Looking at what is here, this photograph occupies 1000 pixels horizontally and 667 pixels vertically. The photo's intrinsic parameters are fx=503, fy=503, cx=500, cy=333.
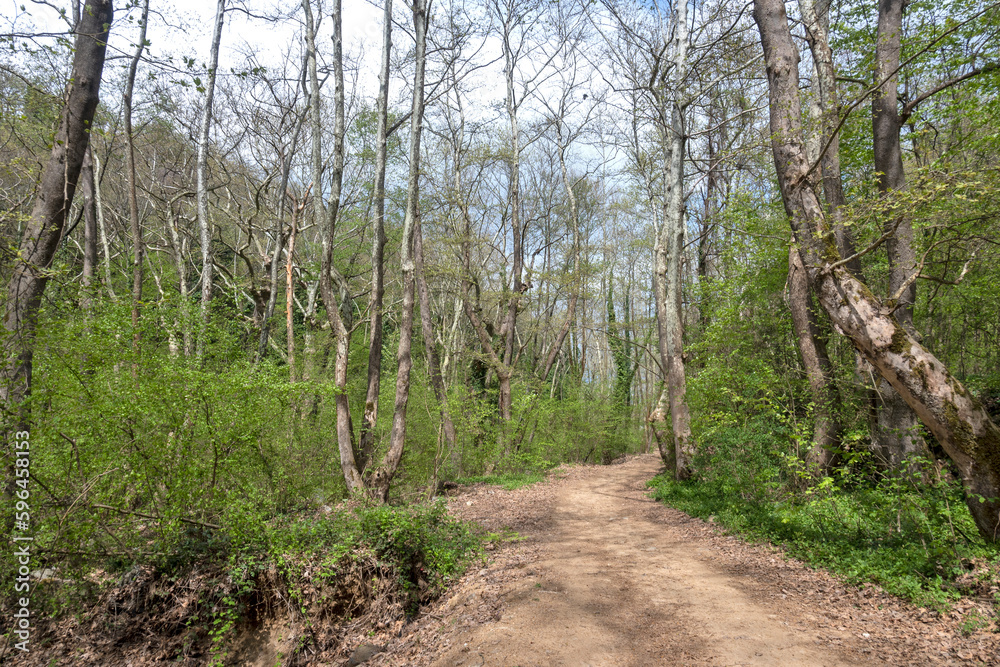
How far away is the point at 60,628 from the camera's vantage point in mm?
5449

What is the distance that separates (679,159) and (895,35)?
11.5 feet

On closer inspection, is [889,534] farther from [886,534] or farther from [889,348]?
[889,348]

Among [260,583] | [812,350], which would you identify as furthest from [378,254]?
[812,350]

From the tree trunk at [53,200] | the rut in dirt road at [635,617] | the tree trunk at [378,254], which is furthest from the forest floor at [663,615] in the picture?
the tree trunk at [53,200]

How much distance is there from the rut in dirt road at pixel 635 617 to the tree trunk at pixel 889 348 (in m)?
1.96

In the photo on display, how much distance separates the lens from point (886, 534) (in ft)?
17.1

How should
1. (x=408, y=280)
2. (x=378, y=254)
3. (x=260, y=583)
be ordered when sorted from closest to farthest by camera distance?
(x=260, y=583) → (x=378, y=254) → (x=408, y=280)

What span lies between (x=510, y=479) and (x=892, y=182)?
9.42 m

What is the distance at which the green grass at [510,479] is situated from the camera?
1185 cm

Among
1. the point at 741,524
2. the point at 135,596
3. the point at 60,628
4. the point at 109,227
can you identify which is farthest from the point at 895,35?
the point at 109,227

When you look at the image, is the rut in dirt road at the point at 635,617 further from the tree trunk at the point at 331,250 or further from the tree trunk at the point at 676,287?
the tree trunk at the point at 331,250

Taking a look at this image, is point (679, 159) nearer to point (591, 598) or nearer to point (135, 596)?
point (591, 598)

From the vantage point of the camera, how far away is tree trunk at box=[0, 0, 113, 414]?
472cm

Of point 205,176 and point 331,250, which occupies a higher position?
point 205,176
